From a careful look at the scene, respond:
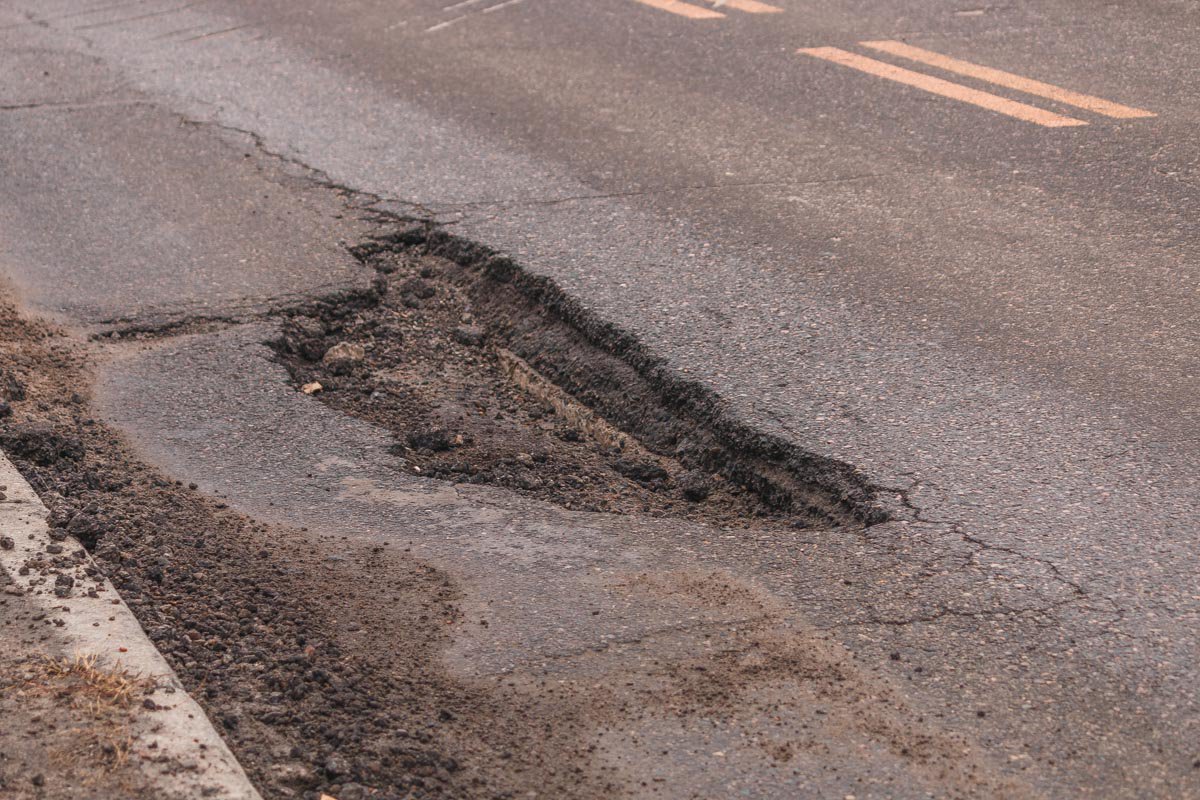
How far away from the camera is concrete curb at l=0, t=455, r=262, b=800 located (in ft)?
8.02

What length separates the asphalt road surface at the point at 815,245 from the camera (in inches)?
116

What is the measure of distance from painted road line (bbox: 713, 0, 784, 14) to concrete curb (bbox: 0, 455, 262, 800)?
6.18 meters

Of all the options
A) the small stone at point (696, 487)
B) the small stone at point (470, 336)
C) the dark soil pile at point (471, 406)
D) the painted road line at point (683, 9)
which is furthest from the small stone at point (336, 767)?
the painted road line at point (683, 9)

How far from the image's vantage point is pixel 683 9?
28.3 feet

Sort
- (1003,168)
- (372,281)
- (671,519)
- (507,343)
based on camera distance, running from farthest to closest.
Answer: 1. (1003,168)
2. (372,281)
3. (507,343)
4. (671,519)

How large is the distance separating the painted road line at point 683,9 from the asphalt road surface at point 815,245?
0.07 metres

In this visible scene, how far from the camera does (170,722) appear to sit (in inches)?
102

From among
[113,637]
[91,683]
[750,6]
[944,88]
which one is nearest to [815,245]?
[944,88]

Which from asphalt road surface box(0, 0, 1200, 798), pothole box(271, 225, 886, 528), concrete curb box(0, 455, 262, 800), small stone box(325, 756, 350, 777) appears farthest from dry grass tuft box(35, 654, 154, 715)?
pothole box(271, 225, 886, 528)

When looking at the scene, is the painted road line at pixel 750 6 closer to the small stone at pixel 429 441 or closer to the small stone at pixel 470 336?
the small stone at pixel 470 336

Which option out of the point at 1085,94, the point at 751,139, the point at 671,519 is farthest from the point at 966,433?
the point at 1085,94

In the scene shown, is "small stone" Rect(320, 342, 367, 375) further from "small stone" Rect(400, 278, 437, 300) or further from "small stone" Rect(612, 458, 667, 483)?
"small stone" Rect(612, 458, 667, 483)

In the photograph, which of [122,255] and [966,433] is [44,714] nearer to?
[966,433]

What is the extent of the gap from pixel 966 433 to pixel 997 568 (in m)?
0.68
